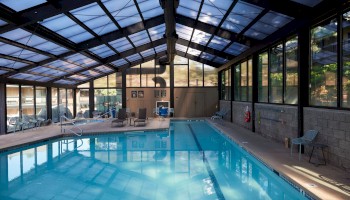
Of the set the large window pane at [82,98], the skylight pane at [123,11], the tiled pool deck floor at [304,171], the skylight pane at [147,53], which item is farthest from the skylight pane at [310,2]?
the large window pane at [82,98]

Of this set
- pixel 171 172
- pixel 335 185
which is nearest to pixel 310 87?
pixel 335 185

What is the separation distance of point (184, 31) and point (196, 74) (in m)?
6.57

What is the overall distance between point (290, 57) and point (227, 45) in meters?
4.72

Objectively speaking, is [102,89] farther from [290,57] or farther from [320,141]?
[320,141]

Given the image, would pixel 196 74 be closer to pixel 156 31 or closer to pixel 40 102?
pixel 156 31

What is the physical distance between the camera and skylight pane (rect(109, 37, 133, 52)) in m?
11.4

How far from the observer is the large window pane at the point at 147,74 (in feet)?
60.4

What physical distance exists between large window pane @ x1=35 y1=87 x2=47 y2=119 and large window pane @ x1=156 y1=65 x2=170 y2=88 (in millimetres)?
7134

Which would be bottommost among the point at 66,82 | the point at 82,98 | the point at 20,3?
the point at 82,98

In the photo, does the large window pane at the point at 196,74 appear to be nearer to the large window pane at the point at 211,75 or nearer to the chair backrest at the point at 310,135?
the large window pane at the point at 211,75

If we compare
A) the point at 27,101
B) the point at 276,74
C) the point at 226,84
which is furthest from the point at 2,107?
the point at 226,84

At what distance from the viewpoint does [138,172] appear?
20.0 ft

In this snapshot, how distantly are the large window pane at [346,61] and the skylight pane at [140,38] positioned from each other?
7.90m

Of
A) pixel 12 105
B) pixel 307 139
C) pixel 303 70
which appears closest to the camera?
pixel 307 139
